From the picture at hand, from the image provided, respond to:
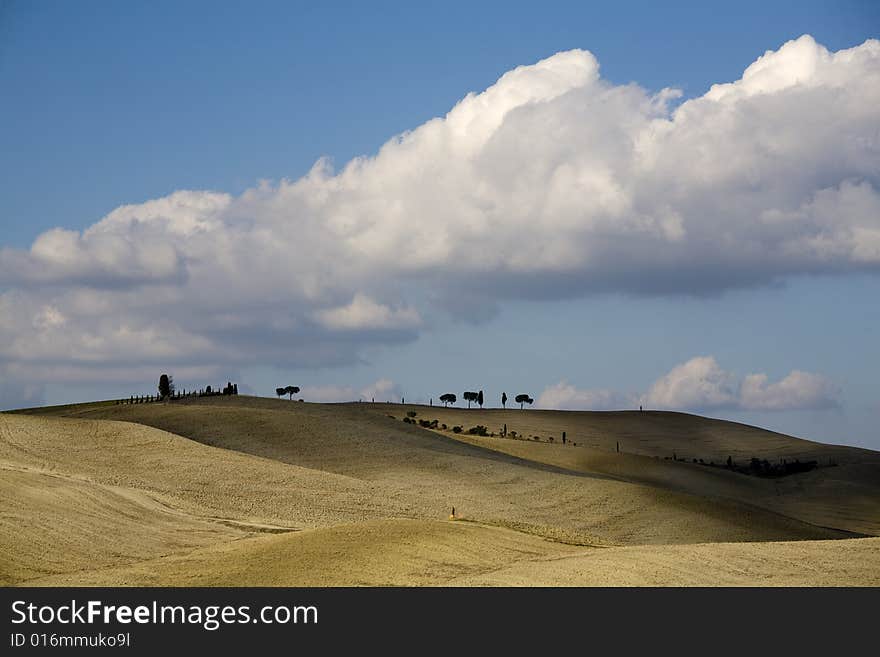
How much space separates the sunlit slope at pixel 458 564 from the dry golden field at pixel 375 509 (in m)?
0.07

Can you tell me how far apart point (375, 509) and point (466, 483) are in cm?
812

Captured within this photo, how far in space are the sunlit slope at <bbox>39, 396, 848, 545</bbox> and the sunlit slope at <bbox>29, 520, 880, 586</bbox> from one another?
16.7 ft

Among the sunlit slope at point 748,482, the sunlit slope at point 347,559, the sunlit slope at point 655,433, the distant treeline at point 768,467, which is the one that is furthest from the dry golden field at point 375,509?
the sunlit slope at point 655,433

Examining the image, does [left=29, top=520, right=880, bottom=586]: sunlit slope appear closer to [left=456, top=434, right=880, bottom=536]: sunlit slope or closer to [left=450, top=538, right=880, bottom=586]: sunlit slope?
[left=450, top=538, right=880, bottom=586]: sunlit slope

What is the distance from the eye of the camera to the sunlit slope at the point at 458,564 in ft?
58.7

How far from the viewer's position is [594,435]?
80.5 m

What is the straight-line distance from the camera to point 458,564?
19.7 m

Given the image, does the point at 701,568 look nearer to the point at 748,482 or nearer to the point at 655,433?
the point at 748,482

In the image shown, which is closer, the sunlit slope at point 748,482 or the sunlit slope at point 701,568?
the sunlit slope at point 701,568

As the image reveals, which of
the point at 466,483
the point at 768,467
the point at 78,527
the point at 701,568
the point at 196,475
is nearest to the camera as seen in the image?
the point at 701,568

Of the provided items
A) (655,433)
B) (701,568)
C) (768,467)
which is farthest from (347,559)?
(655,433)

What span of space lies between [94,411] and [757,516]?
3459cm

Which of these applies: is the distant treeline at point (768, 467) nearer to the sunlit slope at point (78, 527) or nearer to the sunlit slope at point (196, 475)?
the sunlit slope at point (196, 475)
